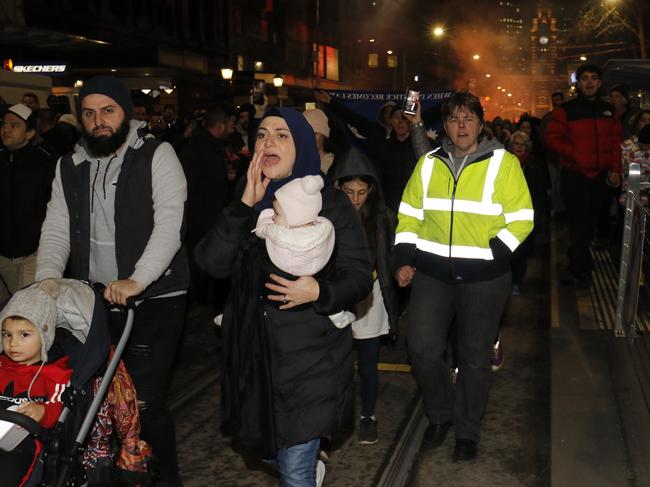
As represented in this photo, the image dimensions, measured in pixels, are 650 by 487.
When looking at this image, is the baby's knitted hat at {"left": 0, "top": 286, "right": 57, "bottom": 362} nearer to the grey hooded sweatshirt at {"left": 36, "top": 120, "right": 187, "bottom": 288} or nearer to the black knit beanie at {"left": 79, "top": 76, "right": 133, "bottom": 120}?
the grey hooded sweatshirt at {"left": 36, "top": 120, "right": 187, "bottom": 288}

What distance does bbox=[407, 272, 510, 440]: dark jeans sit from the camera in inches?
206

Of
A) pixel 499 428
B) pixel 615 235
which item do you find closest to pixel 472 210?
pixel 499 428

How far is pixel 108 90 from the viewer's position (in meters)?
4.25

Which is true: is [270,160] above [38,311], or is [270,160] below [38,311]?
above

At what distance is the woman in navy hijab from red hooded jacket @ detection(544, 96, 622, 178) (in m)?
6.49

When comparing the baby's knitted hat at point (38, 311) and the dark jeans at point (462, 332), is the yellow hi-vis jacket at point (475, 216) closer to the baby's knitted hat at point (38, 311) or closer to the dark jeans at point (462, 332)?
the dark jeans at point (462, 332)

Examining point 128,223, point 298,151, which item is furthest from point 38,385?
point 298,151

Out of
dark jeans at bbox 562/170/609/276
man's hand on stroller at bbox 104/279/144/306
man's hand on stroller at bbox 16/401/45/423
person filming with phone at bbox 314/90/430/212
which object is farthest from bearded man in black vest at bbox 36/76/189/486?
dark jeans at bbox 562/170/609/276

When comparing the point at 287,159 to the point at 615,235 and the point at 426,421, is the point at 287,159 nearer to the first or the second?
the point at 426,421

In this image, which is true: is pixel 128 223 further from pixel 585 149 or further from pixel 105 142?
pixel 585 149

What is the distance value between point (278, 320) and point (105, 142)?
4.50 ft

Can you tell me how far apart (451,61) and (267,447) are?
115728 mm

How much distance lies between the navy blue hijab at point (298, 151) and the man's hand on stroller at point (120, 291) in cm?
71

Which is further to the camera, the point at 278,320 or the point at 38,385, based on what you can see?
the point at 38,385
